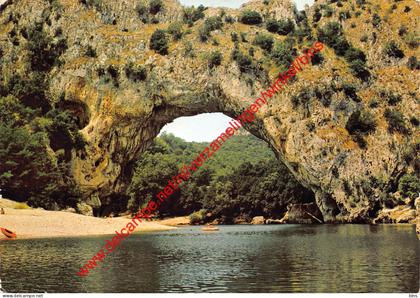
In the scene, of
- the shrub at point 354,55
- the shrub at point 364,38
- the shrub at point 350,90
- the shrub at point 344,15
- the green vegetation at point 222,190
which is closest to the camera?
the shrub at point 350,90

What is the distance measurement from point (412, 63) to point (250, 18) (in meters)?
27.8

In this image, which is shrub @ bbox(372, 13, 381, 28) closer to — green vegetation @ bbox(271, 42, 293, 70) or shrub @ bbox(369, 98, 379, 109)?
shrub @ bbox(369, 98, 379, 109)

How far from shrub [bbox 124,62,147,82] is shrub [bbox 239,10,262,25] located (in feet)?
67.2

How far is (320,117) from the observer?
252 ft

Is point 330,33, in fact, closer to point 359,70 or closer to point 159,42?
point 359,70

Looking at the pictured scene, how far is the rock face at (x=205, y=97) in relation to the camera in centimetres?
7488

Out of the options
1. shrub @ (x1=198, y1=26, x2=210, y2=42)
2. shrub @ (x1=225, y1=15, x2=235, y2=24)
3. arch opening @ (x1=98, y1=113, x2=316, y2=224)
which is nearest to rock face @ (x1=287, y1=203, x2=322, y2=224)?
arch opening @ (x1=98, y1=113, x2=316, y2=224)

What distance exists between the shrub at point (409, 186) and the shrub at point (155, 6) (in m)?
49.8

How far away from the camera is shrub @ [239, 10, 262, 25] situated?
88019mm

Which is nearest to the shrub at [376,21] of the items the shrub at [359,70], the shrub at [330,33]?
the shrub at [330,33]

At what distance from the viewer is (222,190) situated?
107188mm

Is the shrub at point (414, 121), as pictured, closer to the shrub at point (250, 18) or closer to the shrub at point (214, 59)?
the shrub at point (250, 18)

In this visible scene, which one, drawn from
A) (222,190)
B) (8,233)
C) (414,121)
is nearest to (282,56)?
(414,121)

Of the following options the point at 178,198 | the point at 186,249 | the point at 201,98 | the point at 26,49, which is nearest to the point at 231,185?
the point at 178,198
